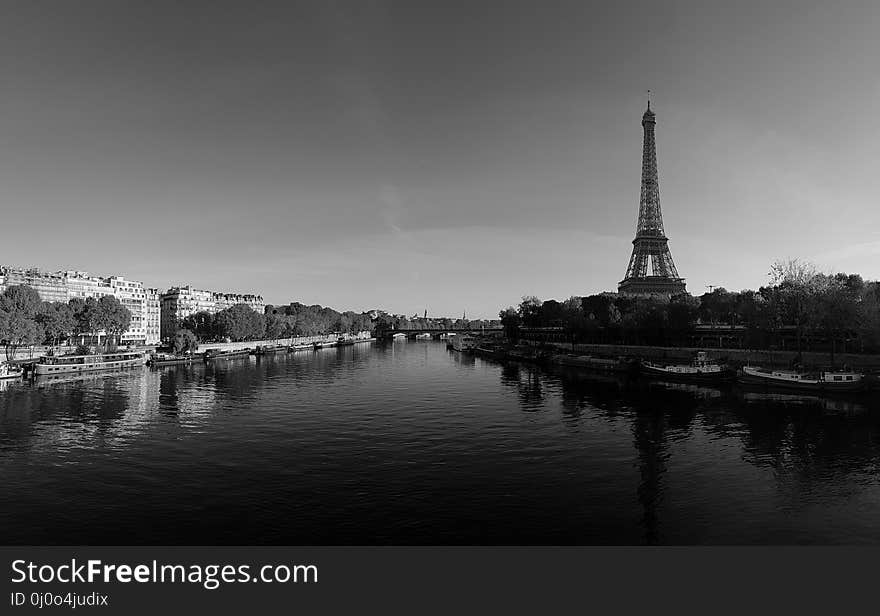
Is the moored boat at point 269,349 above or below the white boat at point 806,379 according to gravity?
above

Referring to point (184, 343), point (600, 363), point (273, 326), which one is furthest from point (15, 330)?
point (600, 363)

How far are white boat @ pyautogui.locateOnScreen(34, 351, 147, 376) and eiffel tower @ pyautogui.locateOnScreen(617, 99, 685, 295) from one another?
13433 cm

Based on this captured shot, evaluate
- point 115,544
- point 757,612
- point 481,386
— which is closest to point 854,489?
point 757,612

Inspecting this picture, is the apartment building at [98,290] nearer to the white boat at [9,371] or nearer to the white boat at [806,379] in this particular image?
the white boat at [9,371]

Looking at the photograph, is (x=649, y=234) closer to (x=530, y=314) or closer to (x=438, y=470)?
(x=530, y=314)

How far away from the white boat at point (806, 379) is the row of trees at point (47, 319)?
11361cm

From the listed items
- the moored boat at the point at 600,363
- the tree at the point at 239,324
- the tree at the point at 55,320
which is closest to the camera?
the moored boat at the point at 600,363

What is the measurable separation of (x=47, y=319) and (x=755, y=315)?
433 ft

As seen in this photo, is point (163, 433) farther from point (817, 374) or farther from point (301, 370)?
point (817, 374)

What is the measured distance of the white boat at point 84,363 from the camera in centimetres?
7975

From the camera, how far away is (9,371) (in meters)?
76.4

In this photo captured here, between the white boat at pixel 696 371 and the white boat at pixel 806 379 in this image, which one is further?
the white boat at pixel 696 371

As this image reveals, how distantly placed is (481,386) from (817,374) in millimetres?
40600

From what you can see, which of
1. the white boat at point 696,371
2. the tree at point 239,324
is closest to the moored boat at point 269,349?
the tree at point 239,324
